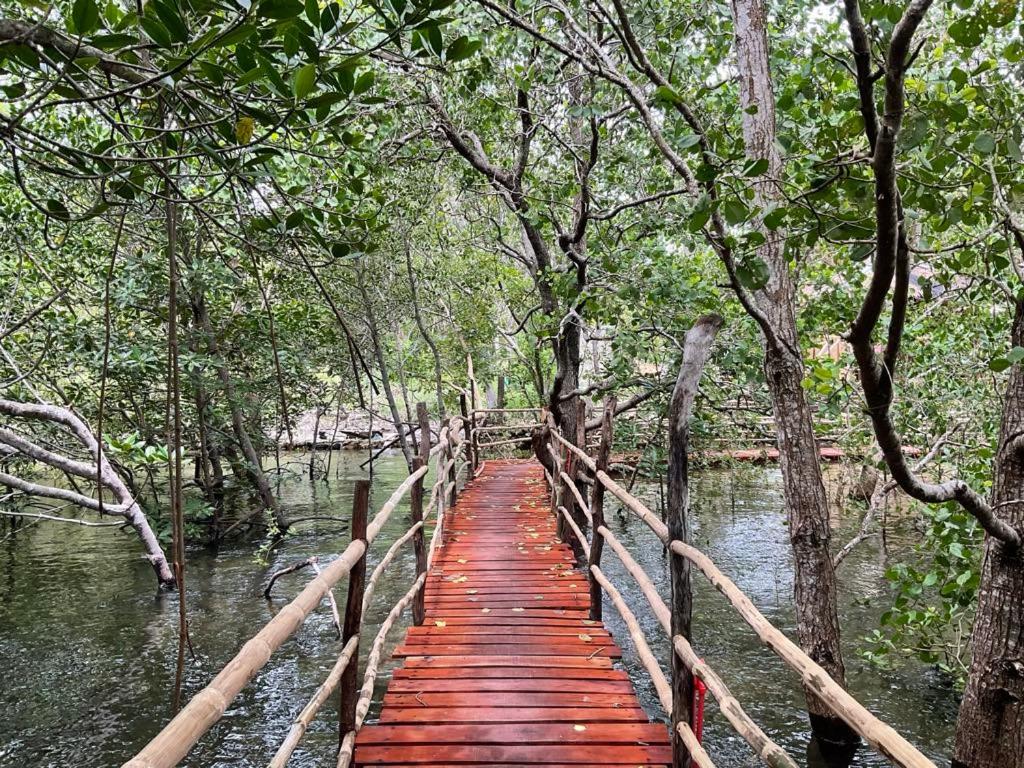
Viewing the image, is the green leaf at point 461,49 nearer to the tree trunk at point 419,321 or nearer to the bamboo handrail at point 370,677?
the bamboo handrail at point 370,677

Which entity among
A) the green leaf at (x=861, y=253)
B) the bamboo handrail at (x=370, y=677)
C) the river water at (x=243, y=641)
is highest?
the green leaf at (x=861, y=253)

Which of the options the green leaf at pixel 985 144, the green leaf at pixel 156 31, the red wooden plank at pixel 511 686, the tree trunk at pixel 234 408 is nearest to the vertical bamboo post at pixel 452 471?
the tree trunk at pixel 234 408

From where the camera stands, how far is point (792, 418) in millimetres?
4184

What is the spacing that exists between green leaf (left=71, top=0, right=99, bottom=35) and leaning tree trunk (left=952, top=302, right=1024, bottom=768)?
339 centimetres

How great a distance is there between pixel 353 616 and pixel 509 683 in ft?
3.54

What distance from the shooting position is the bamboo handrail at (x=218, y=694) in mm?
1054

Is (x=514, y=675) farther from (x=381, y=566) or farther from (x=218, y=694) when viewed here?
(x=218, y=694)

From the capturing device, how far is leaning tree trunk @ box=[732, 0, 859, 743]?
154 inches

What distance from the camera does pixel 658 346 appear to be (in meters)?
8.12

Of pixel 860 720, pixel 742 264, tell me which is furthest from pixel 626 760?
pixel 742 264

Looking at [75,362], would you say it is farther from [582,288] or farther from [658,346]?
[658,346]

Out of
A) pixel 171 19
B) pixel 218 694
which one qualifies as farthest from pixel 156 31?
pixel 218 694

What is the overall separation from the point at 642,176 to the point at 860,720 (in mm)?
7242

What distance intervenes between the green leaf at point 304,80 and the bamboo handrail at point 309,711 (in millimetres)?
1475
